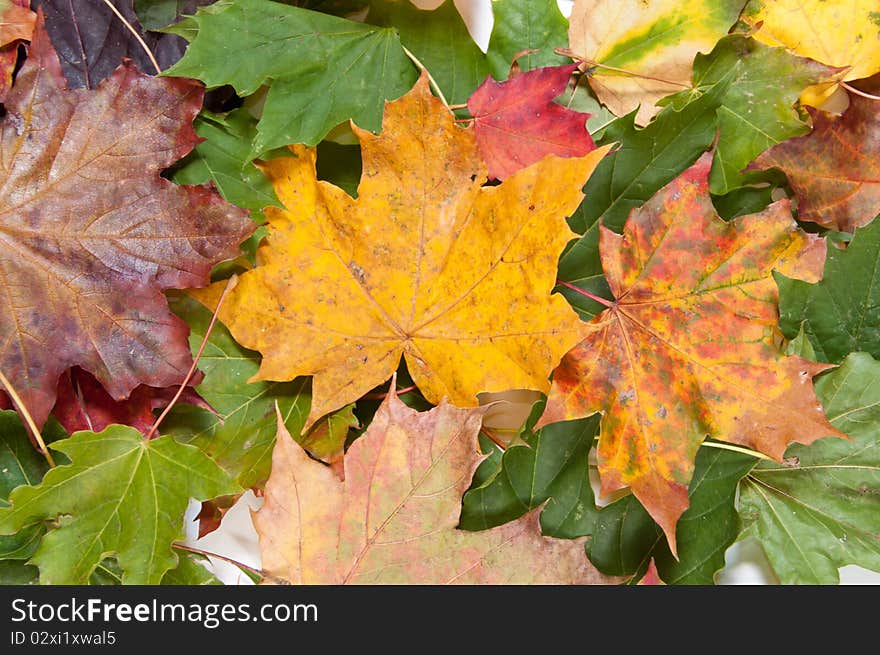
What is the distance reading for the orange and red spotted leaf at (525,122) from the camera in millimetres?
708

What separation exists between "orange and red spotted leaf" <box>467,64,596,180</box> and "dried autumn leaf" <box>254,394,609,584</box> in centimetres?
24

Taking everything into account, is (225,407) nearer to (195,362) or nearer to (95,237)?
(195,362)

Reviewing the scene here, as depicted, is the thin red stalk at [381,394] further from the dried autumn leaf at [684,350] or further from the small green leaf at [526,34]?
the small green leaf at [526,34]

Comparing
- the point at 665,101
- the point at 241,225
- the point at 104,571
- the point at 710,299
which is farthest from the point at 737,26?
the point at 104,571

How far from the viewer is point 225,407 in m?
0.73

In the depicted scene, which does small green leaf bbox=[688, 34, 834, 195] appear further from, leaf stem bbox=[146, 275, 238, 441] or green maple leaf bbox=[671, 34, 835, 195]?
leaf stem bbox=[146, 275, 238, 441]

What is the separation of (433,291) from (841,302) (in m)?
0.37

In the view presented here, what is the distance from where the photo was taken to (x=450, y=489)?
0.65m

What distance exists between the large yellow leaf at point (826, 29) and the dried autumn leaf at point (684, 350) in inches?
7.9

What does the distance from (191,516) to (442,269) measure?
14.1 inches

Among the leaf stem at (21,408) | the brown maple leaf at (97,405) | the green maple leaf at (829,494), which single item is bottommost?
the green maple leaf at (829,494)

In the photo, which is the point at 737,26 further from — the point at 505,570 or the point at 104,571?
the point at 104,571

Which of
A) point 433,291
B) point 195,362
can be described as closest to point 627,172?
point 433,291

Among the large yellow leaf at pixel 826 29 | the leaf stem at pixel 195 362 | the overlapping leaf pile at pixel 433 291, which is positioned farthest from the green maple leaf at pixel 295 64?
the large yellow leaf at pixel 826 29
